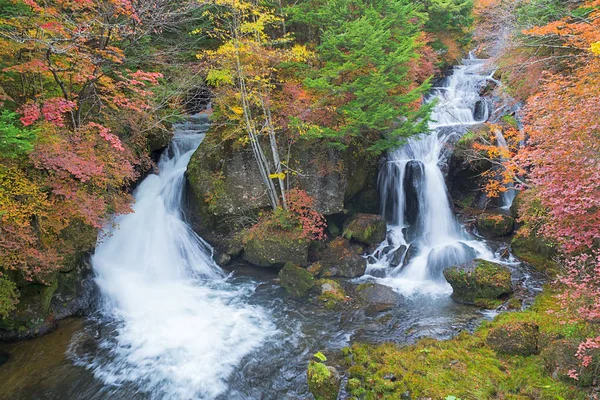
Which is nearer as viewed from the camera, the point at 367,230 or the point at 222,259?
the point at 222,259

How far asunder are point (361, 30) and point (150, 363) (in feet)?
31.9

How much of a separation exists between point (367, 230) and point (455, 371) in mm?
6119

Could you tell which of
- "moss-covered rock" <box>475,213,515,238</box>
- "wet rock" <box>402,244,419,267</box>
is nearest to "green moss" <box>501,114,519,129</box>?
"moss-covered rock" <box>475,213,515,238</box>

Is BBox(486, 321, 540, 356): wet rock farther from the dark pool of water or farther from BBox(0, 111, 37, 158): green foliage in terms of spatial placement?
BBox(0, 111, 37, 158): green foliage

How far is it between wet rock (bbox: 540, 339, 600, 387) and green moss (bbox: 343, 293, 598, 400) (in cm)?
10

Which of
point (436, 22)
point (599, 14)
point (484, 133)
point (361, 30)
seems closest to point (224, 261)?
point (361, 30)

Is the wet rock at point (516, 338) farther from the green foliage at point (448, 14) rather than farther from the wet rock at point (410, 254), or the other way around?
the green foliage at point (448, 14)

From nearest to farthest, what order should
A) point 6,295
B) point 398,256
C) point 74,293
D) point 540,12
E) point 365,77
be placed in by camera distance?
point 6,295 → point 74,293 → point 365,77 → point 540,12 → point 398,256

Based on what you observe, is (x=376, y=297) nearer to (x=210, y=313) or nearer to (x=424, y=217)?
(x=210, y=313)

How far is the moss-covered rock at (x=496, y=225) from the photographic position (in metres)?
11.0

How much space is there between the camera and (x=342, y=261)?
10.5 metres

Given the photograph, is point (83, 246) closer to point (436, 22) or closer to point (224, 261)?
point (224, 261)

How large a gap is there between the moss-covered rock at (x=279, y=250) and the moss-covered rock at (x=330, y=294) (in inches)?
50.4

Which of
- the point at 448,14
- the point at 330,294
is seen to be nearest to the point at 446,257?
the point at 330,294
